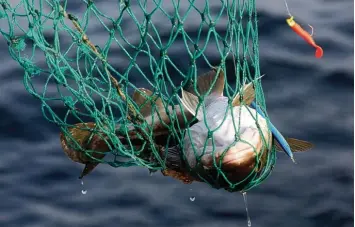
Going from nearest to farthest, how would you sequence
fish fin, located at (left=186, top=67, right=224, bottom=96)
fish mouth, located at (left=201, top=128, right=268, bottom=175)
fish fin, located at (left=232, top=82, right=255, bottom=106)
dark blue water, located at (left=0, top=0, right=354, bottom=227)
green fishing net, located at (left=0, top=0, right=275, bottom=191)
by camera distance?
green fishing net, located at (left=0, top=0, right=275, bottom=191) < fish mouth, located at (left=201, top=128, right=268, bottom=175) < fish fin, located at (left=232, top=82, right=255, bottom=106) < fish fin, located at (left=186, top=67, right=224, bottom=96) < dark blue water, located at (left=0, top=0, right=354, bottom=227)

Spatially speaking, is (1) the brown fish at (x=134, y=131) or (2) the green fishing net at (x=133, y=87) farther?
(1) the brown fish at (x=134, y=131)

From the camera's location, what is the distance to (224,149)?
503cm

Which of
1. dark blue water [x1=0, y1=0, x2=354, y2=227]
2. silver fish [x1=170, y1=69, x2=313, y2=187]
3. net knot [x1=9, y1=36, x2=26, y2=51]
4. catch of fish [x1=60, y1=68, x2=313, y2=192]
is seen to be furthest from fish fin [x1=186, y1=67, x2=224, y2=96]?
dark blue water [x1=0, y1=0, x2=354, y2=227]

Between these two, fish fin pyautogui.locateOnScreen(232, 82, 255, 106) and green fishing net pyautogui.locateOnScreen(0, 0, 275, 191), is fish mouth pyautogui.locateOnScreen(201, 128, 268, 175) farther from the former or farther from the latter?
fish fin pyautogui.locateOnScreen(232, 82, 255, 106)

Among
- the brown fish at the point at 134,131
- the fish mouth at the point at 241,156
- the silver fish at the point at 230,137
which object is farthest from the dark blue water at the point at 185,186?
the fish mouth at the point at 241,156

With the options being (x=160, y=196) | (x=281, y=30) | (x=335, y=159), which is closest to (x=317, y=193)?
(x=335, y=159)

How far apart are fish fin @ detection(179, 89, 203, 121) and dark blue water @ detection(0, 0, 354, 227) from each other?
2.88 metres

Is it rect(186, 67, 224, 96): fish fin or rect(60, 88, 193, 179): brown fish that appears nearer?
rect(60, 88, 193, 179): brown fish

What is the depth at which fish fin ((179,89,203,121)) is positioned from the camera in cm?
512

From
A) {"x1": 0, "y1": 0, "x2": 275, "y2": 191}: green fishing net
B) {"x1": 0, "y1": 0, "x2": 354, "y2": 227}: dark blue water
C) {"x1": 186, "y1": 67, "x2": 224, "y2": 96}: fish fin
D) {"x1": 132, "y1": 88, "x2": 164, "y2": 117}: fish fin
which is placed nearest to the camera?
{"x1": 0, "y1": 0, "x2": 275, "y2": 191}: green fishing net

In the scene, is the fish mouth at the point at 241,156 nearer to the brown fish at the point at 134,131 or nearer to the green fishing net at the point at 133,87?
the green fishing net at the point at 133,87

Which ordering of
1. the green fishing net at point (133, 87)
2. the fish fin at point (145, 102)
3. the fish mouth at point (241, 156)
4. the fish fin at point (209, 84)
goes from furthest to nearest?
the fish fin at point (209, 84), the fish fin at point (145, 102), the fish mouth at point (241, 156), the green fishing net at point (133, 87)

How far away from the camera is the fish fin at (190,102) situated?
202 inches

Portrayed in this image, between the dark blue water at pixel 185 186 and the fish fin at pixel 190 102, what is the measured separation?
2.88 m
